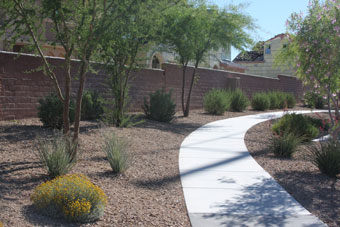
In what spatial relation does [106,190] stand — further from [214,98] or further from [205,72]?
[205,72]

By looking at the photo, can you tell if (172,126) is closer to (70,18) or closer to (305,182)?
(70,18)

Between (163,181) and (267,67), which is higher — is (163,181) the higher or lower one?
the lower one

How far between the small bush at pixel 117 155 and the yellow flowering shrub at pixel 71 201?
1.86 metres

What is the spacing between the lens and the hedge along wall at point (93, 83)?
11.2 m

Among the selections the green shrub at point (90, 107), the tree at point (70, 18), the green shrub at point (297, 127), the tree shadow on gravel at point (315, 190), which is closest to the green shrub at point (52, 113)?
the green shrub at point (90, 107)

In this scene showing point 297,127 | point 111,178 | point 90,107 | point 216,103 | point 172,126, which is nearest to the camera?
point 111,178

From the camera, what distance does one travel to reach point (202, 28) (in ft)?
52.6

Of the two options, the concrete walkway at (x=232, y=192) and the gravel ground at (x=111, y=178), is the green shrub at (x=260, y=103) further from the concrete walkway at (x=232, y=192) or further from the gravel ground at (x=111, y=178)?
the concrete walkway at (x=232, y=192)

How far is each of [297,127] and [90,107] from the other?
654 cm

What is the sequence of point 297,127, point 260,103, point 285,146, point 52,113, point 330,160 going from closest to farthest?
point 330,160 → point 285,146 → point 52,113 → point 297,127 → point 260,103

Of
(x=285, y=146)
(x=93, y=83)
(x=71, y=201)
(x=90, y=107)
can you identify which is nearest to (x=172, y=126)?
(x=90, y=107)

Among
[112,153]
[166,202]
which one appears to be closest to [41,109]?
[112,153]

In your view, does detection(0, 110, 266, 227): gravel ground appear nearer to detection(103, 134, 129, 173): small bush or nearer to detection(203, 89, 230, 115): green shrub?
detection(103, 134, 129, 173): small bush

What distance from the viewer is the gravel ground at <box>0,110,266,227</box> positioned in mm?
4961
